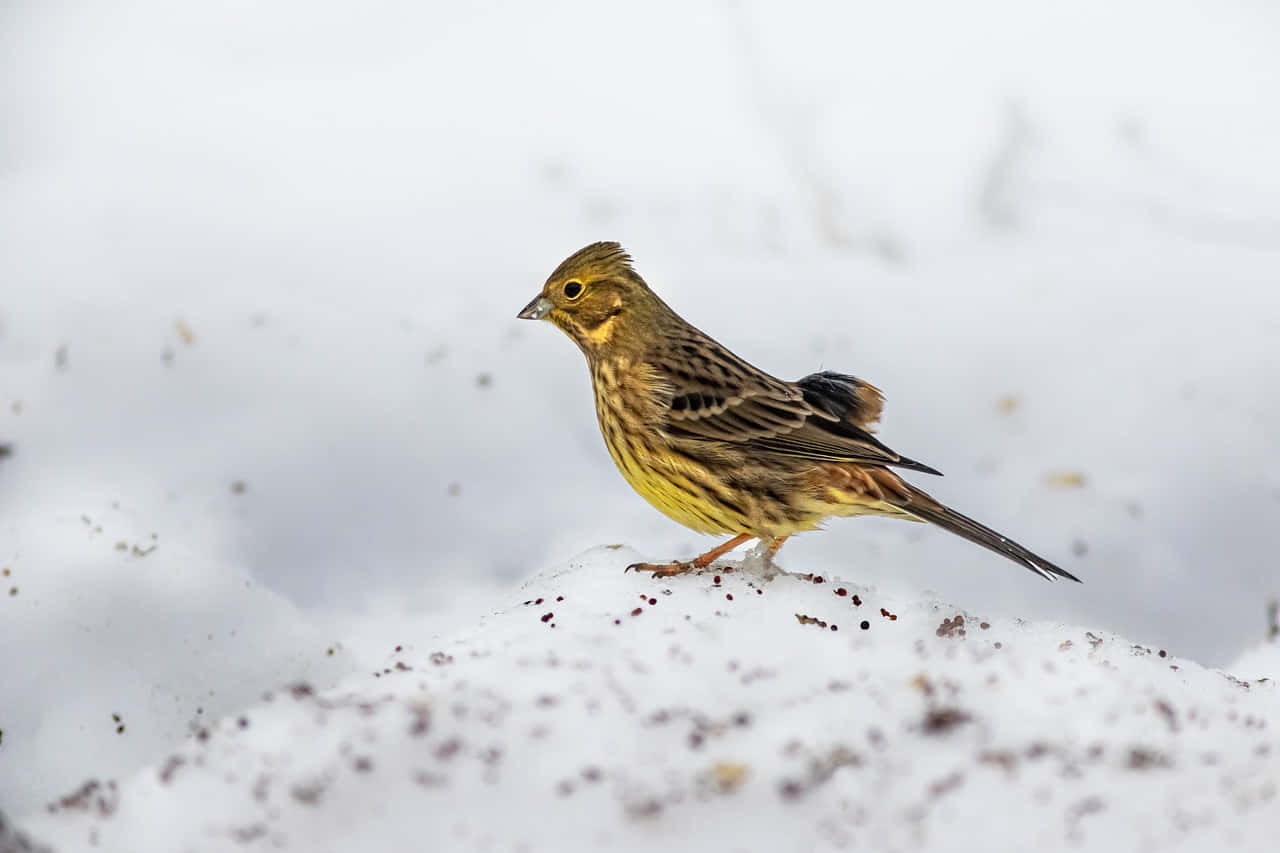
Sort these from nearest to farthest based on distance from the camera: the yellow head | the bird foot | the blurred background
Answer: the bird foot → the yellow head → the blurred background

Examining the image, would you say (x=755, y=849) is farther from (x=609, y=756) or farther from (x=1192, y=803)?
(x=1192, y=803)

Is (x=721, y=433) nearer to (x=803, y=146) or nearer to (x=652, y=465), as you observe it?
(x=652, y=465)

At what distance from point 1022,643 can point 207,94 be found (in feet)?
23.1

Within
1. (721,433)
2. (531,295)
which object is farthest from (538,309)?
(531,295)

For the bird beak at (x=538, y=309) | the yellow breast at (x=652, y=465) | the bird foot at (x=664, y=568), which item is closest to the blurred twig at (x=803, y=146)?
the bird beak at (x=538, y=309)

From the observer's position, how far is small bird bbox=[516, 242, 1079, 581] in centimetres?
527

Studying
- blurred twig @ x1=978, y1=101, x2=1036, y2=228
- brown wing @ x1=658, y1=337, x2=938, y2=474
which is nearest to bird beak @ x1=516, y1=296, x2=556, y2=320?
brown wing @ x1=658, y1=337, x2=938, y2=474

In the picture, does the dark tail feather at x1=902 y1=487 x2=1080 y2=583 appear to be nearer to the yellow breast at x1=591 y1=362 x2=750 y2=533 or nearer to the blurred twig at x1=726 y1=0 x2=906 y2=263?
the yellow breast at x1=591 y1=362 x2=750 y2=533

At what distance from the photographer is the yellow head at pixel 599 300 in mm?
5629

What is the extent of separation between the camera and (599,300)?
223 inches

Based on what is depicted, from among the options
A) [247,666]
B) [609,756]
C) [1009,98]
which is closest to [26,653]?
[247,666]

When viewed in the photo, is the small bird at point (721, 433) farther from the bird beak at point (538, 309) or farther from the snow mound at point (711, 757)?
the snow mound at point (711, 757)

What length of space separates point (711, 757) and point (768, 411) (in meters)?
2.25

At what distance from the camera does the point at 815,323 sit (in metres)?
8.20
